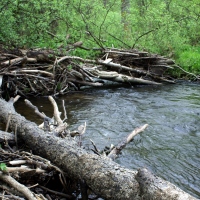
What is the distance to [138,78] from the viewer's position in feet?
39.2

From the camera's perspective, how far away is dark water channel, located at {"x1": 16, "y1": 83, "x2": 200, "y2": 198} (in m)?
5.01

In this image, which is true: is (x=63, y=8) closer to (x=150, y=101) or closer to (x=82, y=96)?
(x=82, y=96)

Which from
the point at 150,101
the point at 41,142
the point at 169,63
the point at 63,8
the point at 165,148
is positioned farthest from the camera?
the point at 169,63

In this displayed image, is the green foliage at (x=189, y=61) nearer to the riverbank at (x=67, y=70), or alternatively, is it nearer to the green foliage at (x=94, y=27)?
the green foliage at (x=94, y=27)

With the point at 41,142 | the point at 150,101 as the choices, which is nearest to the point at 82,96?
the point at 150,101

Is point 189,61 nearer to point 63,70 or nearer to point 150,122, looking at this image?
point 63,70

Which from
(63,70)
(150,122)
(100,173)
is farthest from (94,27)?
(100,173)

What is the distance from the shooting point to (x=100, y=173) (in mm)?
3182

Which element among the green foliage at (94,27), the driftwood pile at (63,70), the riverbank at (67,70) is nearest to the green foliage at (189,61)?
the green foliage at (94,27)

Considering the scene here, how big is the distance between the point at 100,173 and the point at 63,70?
22.3 ft

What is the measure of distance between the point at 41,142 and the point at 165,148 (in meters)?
2.77

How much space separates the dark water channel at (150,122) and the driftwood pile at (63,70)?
47 centimetres

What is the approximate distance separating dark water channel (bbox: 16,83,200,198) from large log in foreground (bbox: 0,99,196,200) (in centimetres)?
161

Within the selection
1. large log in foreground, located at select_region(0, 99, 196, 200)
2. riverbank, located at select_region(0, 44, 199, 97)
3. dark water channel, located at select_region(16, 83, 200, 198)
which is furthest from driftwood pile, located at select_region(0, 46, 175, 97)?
large log in foreground, located at select_region(0, 99, 196, 200)
